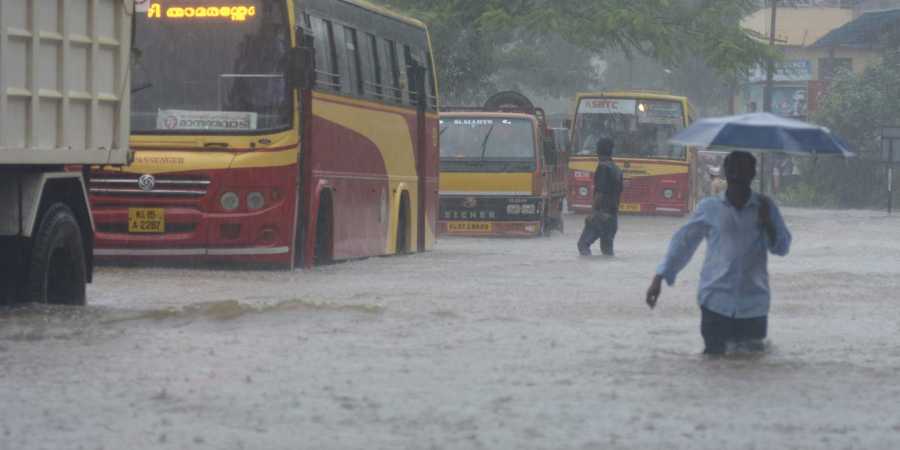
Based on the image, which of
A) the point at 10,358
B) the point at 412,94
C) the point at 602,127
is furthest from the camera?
the point at 602,127

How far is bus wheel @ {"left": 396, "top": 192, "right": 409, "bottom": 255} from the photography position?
86.7ft

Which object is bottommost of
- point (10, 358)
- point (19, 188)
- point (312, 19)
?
point (10, 358)

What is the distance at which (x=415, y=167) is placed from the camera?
2705cm

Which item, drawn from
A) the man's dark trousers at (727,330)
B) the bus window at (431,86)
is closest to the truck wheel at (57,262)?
the man's dark trousers at (727,330)

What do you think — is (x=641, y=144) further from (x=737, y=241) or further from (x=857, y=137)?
(x=737, y=241)

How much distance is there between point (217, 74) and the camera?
65.6 feet

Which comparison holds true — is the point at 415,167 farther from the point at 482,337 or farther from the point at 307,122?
the point at 482,337

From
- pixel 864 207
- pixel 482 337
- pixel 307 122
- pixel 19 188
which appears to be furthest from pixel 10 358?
pixel 864 207

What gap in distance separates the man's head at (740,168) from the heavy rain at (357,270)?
2 cm

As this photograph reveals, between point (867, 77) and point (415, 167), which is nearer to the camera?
point (415, 167)

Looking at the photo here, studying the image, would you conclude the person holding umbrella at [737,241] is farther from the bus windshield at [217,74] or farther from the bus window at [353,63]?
the bus window at [353,63]

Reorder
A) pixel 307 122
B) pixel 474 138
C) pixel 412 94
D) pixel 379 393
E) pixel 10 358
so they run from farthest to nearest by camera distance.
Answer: pixel 474 138 → pixel 412 94 → pixel 307 122 → pixel 10 358 → pixel 379 393

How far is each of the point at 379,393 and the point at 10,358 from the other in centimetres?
258

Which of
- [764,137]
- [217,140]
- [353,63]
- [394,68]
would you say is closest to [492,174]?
[394,68]
